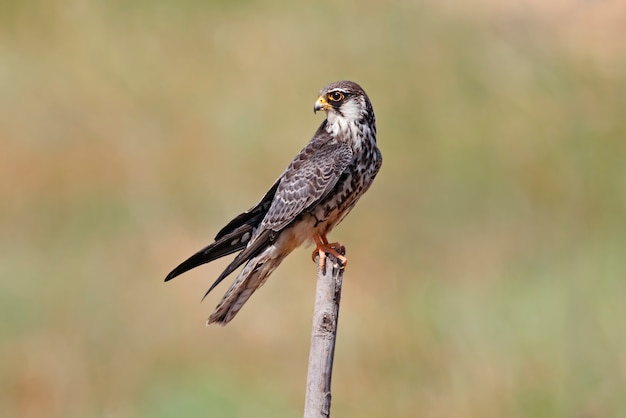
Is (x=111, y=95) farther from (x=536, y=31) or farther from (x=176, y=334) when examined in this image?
(x=536, y=31)

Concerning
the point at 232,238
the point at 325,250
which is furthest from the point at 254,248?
the point at 325,250

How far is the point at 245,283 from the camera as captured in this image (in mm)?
5746

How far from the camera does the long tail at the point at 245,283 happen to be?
566 cm

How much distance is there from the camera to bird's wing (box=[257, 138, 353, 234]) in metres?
5.73

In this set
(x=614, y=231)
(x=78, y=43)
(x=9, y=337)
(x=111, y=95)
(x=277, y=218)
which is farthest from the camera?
(x=78, y=43)

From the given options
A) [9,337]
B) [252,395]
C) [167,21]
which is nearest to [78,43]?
[167,21]

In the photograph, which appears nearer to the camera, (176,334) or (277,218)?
(277,218)

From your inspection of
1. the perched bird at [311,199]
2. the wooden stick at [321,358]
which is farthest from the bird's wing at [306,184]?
the wooden stick at [321,358]

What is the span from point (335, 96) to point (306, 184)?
64 centimetres

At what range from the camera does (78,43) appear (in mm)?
14031

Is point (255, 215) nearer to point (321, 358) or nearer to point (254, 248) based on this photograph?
point (254, 248)

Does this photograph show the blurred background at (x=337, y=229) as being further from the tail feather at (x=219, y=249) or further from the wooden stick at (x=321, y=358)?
the wooden stick at (x=321, y=358)

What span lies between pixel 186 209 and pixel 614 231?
14.1 feet

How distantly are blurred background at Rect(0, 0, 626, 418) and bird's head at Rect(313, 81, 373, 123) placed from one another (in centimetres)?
310
